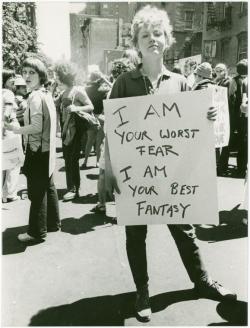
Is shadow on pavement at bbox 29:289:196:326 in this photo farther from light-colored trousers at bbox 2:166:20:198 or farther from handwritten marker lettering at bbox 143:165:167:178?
light-colored trousers at bbox 2:166:20:198

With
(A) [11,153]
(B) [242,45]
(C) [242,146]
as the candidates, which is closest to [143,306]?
(A) [11,153]

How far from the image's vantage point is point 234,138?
8250 mm

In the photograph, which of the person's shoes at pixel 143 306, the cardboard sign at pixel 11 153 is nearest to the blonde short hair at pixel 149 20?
the person's shoes at pixel 143 306

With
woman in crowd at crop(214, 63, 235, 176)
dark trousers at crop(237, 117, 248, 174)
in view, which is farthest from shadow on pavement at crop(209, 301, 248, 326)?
dark trousers at crop(237, 117, 248, 174)

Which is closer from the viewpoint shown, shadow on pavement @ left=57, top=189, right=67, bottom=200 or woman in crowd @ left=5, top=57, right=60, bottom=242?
woman in crowd @ left=5, top=57, right=60, bottom=242

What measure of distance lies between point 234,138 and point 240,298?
5.56 m

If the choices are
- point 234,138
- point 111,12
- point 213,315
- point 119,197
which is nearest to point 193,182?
point 119,197

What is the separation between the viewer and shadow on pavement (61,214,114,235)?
465 cm

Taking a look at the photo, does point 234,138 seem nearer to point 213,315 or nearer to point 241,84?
point 241,84

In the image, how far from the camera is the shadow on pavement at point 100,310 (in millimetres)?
2816

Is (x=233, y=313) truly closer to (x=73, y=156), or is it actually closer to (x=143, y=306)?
(x=143, y=306)

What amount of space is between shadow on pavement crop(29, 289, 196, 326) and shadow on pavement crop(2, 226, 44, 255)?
1.25 m

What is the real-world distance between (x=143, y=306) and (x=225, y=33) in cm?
2316

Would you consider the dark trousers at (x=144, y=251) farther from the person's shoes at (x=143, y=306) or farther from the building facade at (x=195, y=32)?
the building facade at (x=195, y=32)
